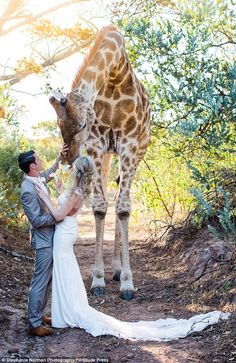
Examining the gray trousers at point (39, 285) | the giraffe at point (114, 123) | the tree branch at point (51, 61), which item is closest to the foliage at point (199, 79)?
the giraffe at point (114, 123)

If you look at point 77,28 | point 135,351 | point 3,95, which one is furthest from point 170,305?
point 77,28

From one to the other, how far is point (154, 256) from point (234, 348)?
4209mm

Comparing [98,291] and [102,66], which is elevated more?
[102,66]

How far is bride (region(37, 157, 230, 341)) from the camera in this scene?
491 centimetres

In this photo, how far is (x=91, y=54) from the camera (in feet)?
20.7

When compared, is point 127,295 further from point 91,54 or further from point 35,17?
point 35,17

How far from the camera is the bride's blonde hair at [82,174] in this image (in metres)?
5.24

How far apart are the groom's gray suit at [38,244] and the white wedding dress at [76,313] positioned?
7 cm

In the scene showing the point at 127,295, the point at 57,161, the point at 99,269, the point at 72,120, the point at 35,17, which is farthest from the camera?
the point at 35,17

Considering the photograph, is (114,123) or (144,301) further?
(114,123)

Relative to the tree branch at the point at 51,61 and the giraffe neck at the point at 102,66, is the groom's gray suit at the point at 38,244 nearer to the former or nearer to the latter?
the giraffe neck at the point at 102,66

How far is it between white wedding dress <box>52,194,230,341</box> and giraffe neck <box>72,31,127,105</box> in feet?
4.53

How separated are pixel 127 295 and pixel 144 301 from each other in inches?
8.4

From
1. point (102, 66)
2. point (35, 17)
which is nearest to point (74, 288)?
point (102, 66)
